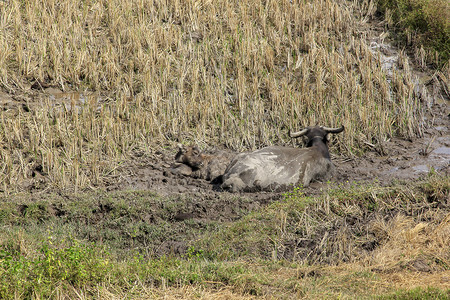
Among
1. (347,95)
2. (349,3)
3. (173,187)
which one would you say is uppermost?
(349,3)

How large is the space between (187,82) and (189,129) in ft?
4.65

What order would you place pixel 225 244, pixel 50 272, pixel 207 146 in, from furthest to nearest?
1. pixel 207 146
2. pixel 225 244
3. pixel 50 272

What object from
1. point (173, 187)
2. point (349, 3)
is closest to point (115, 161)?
point (173, 187)

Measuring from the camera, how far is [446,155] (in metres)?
9.52

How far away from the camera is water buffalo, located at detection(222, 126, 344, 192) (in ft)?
27.1

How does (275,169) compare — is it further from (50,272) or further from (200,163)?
(50,272)

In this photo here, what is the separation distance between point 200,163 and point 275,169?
1358mm

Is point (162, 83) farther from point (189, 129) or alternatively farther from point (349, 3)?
point (349, 3)

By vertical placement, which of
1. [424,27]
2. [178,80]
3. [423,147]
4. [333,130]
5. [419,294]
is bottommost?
[423,147]

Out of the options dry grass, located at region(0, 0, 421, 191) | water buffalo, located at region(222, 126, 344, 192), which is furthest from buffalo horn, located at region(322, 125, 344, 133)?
water buffalo, located at region(222, 126, 344, 192)

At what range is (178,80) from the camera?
36.2 feet

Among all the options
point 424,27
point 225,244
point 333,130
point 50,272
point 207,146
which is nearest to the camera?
point 50,272

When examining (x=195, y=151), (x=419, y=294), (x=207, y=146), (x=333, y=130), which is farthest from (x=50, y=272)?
(x=333, y=130)

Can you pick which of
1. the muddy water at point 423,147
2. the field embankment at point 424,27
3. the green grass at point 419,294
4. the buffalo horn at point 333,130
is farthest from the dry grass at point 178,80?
the green grass at point 419,294
